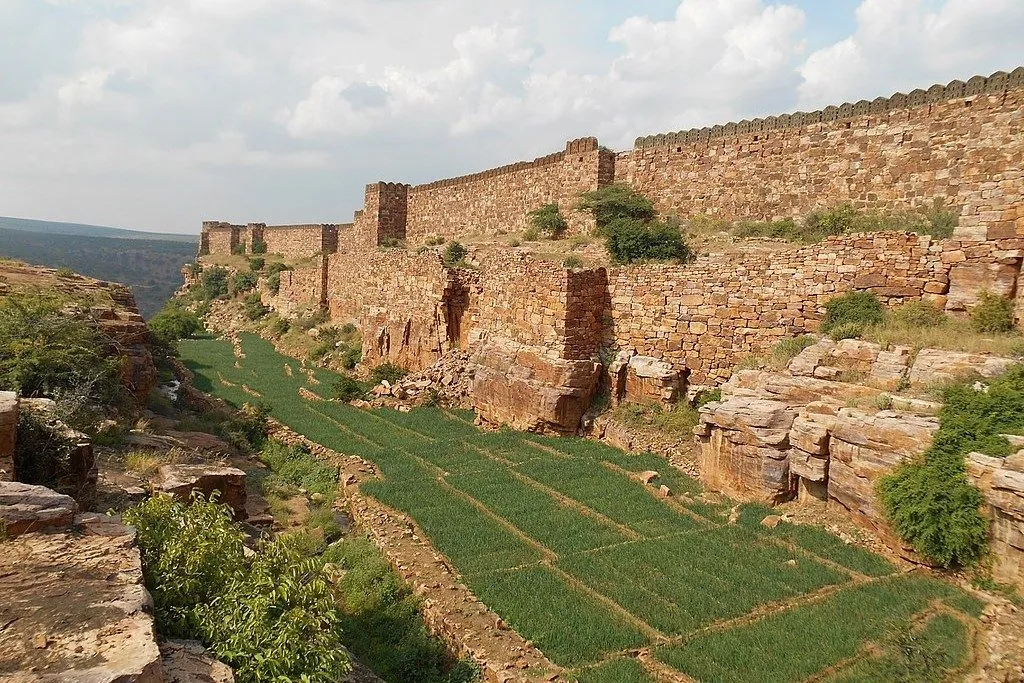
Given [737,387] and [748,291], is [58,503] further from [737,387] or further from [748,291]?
[748,291]

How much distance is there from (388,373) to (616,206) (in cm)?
861

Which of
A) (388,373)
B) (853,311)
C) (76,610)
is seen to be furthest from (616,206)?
(76,610)

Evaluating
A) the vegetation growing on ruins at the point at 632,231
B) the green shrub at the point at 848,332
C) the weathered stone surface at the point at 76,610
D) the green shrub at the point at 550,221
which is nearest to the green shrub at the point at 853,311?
the green shrub at the point at 848,332

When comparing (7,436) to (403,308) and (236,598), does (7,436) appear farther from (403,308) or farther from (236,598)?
(403,308)

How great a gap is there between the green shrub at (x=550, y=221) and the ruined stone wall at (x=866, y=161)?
2.96 metres

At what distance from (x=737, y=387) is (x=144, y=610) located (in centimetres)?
875

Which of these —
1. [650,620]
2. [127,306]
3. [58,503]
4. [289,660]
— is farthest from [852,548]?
[127,306]

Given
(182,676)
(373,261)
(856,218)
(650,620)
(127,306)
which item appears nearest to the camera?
(182,676)

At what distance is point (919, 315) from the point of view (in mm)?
9602

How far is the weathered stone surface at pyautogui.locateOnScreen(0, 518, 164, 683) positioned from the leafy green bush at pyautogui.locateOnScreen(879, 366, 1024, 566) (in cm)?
725

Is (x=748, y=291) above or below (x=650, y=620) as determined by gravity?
above

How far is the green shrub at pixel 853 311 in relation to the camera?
9.99 meters

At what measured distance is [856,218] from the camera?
44.4 ft

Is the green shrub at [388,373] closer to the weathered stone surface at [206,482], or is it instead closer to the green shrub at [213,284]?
the weathered stone surface at [206,482]
